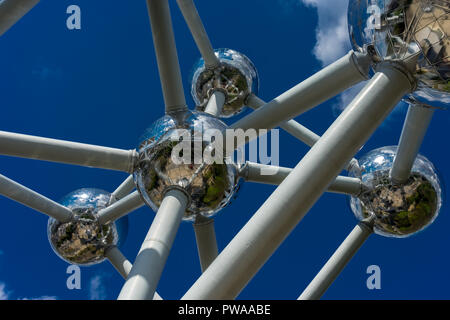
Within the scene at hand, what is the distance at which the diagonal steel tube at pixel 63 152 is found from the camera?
5318 mm

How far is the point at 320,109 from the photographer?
1416 cm

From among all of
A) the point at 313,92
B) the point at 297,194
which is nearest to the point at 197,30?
the point at 313,92

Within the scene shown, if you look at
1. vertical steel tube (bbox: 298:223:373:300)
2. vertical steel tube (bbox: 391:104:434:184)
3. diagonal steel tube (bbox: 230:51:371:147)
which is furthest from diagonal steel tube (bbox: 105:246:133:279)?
vertical steel tube (bbox: 391:104:434:184)

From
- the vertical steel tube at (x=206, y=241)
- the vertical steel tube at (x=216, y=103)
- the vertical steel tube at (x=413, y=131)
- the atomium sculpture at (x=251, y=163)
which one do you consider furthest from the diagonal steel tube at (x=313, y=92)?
the vertical steel tube at (x=216, y=103)

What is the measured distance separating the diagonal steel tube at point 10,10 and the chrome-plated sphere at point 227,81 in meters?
4.58

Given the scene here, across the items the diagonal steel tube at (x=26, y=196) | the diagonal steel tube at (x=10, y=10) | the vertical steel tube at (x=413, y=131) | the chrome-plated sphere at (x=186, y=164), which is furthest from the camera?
the diagonal steel tube at (x=26, y=196)

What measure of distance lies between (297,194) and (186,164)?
79.9 inches

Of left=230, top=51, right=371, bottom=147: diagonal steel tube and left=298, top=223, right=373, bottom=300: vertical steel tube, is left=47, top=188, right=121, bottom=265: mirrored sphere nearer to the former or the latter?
left=298, top=223, right=373, bottom=300: vertical steel tube

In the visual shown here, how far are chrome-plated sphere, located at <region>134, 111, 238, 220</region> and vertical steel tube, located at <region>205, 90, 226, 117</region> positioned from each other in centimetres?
226

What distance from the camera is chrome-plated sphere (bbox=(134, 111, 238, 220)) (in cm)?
545

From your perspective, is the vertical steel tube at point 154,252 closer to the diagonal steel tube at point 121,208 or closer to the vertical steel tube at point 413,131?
the diagonal steel tube at point 121,208

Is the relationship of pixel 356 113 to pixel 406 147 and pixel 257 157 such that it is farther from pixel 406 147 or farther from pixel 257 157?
pixel 257 157
